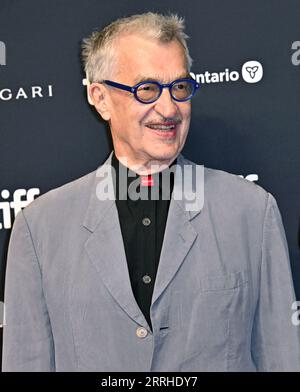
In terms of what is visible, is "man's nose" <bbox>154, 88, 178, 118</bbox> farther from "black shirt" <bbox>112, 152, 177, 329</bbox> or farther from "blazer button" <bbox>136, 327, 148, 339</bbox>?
"blazer button" <bbox>136, 327, 148, 339</bbox>

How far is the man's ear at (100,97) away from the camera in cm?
186

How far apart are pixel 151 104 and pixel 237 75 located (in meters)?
0.42

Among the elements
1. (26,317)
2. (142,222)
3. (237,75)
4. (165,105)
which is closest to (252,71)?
(237,75)

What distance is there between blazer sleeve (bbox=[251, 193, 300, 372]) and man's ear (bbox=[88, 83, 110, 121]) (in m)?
0.52

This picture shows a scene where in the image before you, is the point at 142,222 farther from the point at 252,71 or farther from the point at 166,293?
the point at 252,71

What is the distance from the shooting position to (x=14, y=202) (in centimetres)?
216

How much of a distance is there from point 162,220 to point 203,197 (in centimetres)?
13

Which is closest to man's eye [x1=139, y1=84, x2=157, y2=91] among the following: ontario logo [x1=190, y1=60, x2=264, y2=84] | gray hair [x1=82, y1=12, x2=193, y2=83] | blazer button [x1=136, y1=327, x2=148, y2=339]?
gray hair [x1=82, y1=12, x2=193, y2=83]

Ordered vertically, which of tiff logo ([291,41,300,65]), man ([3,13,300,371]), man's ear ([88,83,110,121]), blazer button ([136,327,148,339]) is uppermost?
tiff logo ([291,41,300,65])

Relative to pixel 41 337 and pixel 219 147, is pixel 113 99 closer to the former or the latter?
pixel 219 147

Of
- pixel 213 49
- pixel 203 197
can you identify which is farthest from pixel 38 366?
pixel 213 49

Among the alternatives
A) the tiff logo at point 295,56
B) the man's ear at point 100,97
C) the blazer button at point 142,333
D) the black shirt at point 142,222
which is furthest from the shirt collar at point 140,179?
the tiff logo at point 295,56

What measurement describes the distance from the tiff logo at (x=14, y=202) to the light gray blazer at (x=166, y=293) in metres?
0.25

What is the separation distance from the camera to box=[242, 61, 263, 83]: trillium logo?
206 centimetres
